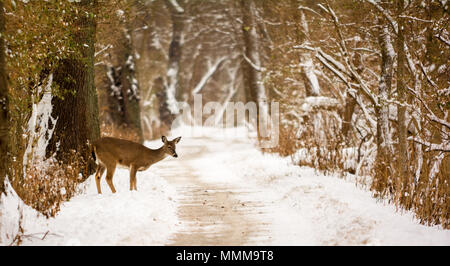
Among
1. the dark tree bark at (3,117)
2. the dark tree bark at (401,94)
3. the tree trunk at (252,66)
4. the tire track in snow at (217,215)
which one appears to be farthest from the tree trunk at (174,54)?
the dark tree bark at (3,117)

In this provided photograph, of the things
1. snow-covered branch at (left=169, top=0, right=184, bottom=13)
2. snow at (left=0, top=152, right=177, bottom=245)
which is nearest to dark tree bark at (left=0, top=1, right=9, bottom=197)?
snow at (left=0, top=152, right=177, bottom=245)

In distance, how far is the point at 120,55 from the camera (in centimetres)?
2533

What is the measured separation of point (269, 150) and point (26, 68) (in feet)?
45.2

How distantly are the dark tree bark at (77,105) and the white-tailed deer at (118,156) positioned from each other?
94 centimetres

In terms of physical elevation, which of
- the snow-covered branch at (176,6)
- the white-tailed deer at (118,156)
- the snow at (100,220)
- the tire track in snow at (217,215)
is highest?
the snow-covered branch at (176,6)

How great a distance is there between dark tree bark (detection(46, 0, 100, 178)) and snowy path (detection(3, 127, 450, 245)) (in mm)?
1020

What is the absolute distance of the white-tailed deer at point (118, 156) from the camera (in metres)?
10.5

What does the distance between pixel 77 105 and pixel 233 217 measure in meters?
5.26

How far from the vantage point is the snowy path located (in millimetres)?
6758

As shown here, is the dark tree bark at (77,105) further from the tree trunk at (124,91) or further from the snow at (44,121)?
the tree trunk at (124,91)

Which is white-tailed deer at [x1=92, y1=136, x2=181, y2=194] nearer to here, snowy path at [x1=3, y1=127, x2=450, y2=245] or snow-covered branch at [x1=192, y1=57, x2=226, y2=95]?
snowy path at [x1=3, y1=127, x2=450, y2=245]

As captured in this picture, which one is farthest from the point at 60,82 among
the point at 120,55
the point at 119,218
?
the point at 120,55

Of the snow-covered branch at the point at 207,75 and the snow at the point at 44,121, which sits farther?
the snow-covered branch at the point at 207,75
